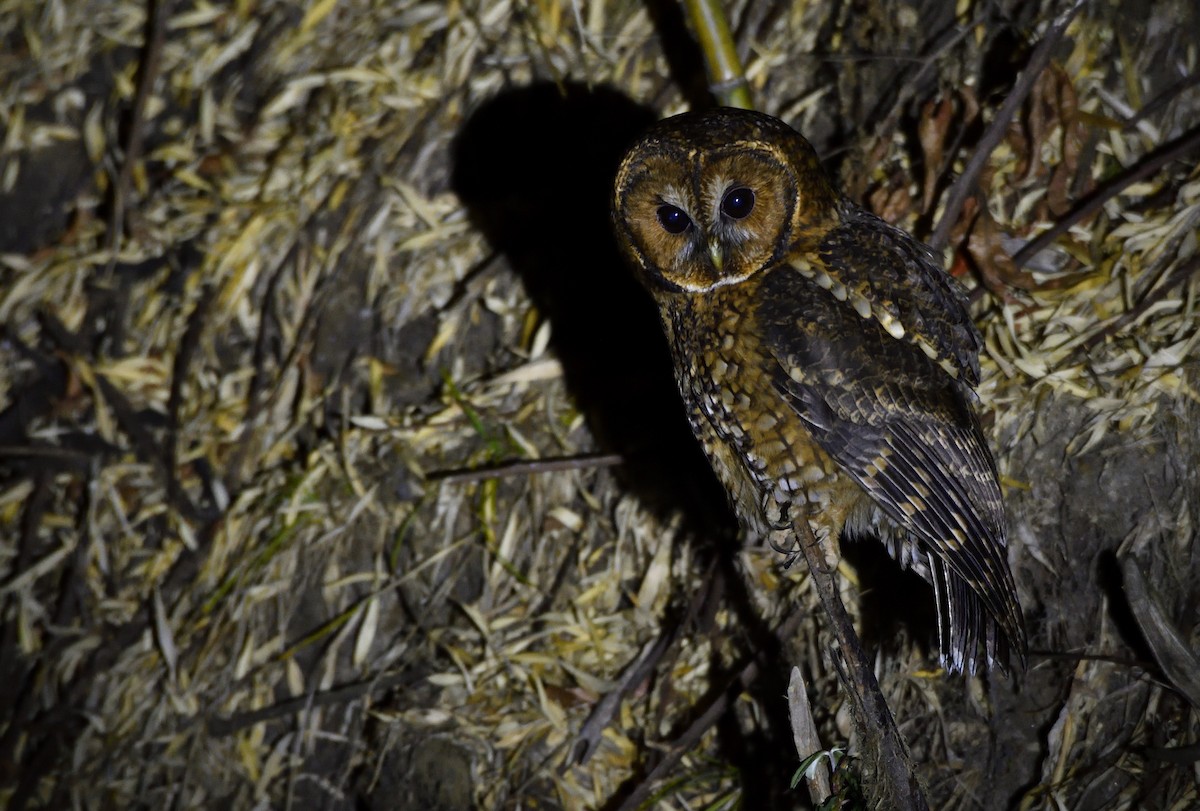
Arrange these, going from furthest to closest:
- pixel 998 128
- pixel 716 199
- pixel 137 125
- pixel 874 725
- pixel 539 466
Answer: pixel 137 125, pixel 539 466, pixel 998 128, pixel 716 199, pixel 874 725

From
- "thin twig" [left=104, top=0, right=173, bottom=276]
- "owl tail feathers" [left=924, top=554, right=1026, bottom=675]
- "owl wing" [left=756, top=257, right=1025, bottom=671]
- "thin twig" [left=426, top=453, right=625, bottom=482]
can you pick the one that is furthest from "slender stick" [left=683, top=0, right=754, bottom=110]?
"thin twig" [left=104, top=0, right=173, bottom=276]

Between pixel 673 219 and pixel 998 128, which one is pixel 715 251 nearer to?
pixel 673 219

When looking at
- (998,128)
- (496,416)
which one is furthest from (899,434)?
(496,416)

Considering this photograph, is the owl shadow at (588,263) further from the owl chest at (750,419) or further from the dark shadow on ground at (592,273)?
the owl chest at (750,419)

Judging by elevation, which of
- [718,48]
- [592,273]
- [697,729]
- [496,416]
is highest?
[718,48]

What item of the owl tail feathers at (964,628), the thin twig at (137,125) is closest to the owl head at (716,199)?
the owl tail feathers at (964,628)

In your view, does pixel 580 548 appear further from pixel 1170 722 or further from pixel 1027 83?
pixel 1027 83

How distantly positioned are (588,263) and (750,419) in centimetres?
104

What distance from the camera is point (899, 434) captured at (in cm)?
206

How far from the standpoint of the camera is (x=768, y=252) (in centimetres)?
216

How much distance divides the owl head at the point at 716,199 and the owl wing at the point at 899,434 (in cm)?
11

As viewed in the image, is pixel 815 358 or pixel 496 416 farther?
pixel 496 416

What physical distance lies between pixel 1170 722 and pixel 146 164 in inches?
139

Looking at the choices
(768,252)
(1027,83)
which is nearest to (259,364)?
(768,252)
